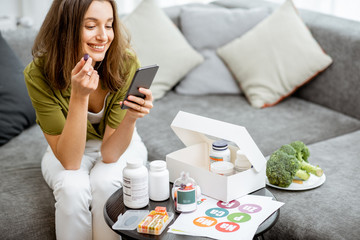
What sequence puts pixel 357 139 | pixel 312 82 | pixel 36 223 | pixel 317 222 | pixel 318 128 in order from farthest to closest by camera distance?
1. pixel 312 82
2. pixel 318 128
3. pixel 357 139
4. pixel 36 223
5. pixel 317 222

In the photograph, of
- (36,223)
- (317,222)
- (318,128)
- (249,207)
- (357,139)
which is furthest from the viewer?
(318,128)

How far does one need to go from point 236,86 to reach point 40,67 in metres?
1.31

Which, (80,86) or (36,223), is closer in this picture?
(80,86)

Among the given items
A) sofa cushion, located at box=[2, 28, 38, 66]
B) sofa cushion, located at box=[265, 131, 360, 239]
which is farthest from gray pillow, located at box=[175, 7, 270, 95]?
sofa cushion, located at box=[265, 131, 360, 239]

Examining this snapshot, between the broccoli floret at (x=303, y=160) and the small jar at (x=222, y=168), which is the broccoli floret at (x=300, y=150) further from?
the small jar at (x=222, y=168)

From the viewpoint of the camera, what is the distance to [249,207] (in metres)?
1.47

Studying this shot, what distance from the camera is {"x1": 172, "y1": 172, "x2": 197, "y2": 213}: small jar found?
1.44 metres

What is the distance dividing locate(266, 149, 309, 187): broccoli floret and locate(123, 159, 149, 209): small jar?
48 centimetres

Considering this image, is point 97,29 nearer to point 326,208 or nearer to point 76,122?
point 76,122

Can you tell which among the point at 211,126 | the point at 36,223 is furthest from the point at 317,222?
the point at 36,223

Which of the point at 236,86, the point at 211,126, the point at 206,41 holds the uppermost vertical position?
the point at 211,126

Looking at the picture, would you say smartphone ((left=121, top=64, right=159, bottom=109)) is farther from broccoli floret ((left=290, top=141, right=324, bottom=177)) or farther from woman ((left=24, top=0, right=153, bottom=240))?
broccoli floret ((left=290, top=141, right=324, bottom=177))

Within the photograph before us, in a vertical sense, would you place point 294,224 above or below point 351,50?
below

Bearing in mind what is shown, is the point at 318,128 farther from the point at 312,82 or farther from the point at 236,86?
the point at 236,86
